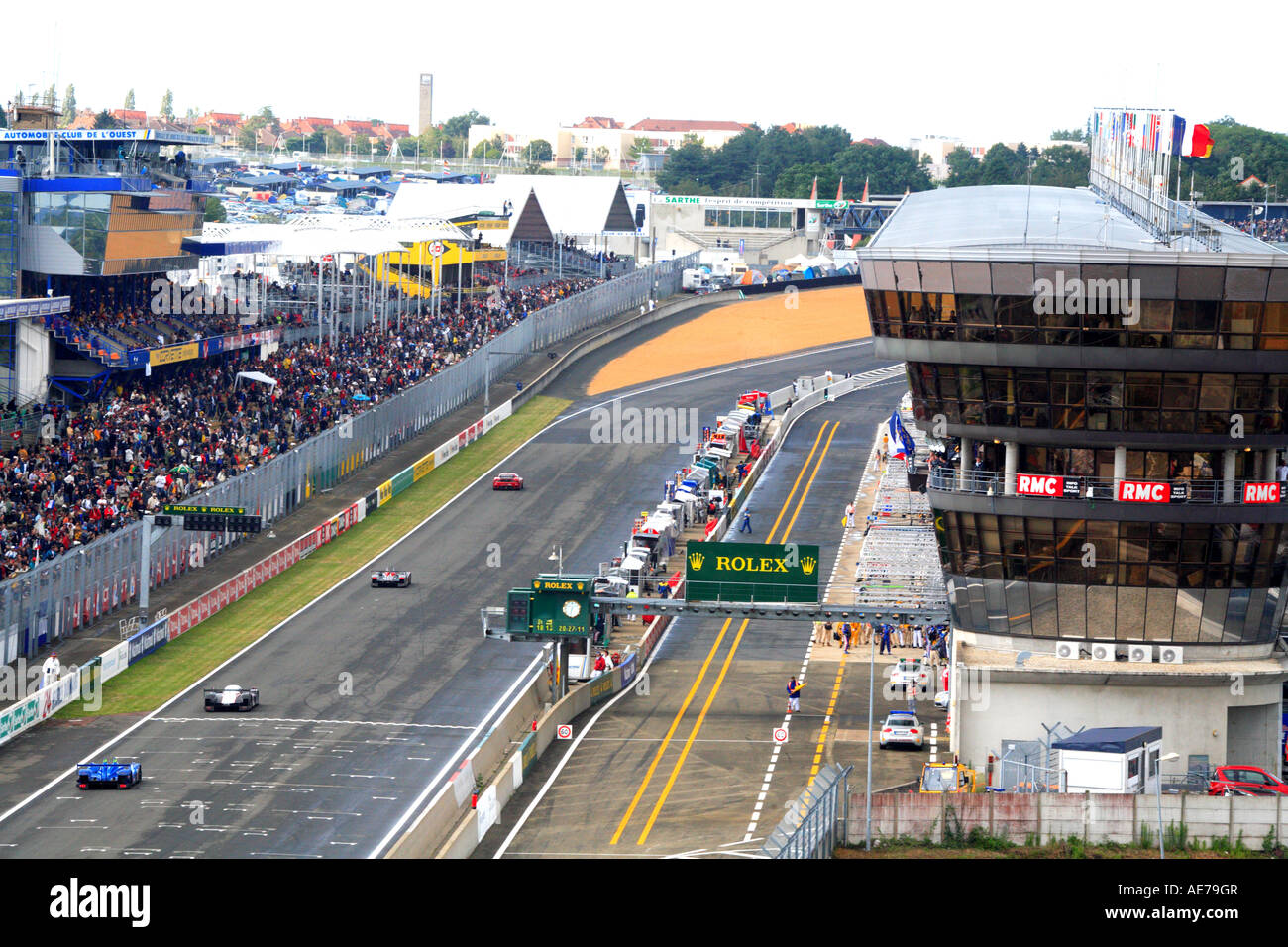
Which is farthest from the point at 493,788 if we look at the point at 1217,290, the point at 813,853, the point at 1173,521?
the point at 1217,290

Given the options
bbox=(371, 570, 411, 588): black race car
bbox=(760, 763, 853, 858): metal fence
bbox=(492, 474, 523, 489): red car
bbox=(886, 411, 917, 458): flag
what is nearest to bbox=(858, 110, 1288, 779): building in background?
bbox=(760, 763, 853, 858): metal fence

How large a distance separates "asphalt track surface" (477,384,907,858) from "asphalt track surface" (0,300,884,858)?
15.5ft

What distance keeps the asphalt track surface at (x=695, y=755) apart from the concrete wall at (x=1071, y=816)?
4984 mm

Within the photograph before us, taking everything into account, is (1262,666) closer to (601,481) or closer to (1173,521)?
(1173,521)

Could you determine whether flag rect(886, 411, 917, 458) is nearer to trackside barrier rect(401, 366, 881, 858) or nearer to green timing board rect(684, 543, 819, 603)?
trackside barrier rect(401, 366, 881, 858)

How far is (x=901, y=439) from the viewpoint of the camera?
360 ft

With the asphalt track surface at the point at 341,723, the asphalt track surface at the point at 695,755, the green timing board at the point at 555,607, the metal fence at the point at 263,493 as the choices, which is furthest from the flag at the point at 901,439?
the green timing board at the point at 555,607

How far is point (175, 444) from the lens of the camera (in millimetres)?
92062

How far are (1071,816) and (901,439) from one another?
189 ft

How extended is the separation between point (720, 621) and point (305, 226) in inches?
2508

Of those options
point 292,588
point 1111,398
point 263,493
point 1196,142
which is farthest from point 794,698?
point 263,493

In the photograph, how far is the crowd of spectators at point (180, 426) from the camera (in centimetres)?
7931
